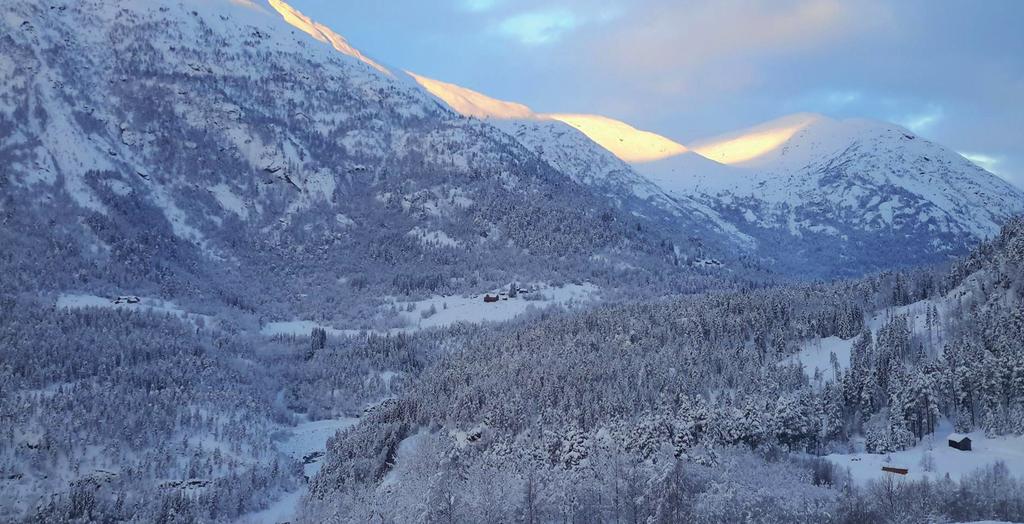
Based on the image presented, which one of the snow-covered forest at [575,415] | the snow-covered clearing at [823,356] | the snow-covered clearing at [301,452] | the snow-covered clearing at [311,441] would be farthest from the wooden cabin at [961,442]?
the snow-covered clearing at [311,441]

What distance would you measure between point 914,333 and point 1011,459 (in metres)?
42.3

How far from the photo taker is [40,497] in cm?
12062

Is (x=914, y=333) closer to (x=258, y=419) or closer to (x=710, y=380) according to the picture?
(x=710, y=380)

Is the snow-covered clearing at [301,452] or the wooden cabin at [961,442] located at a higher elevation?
the wooden cabin at [961,442]

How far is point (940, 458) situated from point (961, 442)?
3.39m

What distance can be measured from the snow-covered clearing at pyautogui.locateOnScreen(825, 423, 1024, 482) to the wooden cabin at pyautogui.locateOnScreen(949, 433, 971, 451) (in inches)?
21.3

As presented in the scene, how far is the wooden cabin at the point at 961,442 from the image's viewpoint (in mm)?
99625

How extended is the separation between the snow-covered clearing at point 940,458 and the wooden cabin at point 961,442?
540 mm

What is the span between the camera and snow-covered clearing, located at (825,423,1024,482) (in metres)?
94.1

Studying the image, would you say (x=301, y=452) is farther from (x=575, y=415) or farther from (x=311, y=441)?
(x=575, y=415)

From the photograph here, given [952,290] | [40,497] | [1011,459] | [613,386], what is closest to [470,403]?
[613,386]

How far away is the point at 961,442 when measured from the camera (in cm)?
9969

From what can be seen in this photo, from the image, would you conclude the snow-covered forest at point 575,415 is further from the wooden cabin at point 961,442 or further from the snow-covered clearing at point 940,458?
the wooden cabin at point 961,442

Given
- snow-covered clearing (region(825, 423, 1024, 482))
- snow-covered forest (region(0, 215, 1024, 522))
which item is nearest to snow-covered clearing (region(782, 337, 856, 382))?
snow-covered forest (region(0, 215, 1024, 522))
